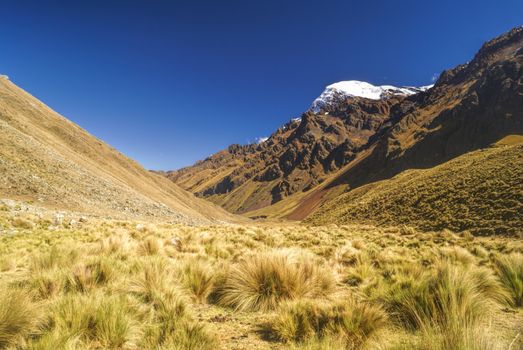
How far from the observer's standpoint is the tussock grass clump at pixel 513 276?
16.5 feet

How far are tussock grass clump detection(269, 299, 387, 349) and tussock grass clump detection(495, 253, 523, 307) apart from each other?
3039 mm

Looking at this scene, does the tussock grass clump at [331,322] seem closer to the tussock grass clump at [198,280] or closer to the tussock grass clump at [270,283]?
the tussock grass clump at [270,283]

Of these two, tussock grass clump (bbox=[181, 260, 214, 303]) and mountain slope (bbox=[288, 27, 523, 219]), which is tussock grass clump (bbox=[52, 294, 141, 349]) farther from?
mountain slope (bbox=[288, 27, 523, 219])

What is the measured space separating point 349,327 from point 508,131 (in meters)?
125

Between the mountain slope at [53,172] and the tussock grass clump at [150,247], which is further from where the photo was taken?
the mountain slope at [53,172]

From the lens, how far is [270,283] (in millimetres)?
5410

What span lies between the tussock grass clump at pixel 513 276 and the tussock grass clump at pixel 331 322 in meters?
3.04

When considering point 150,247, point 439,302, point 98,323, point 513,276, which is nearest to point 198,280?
point 98,323

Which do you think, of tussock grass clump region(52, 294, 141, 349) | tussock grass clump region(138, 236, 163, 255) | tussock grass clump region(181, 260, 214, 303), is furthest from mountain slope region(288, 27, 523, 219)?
tussock grass clump region(52, 294, 141, 349)

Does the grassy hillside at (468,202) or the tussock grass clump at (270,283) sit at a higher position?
the grassy hillside at (468,202)

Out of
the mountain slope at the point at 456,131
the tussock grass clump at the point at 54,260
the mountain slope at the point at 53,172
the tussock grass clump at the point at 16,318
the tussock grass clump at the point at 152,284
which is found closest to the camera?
the tussock grass clump at the point at 16,318

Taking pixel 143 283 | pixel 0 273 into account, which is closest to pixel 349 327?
pixel 143 283

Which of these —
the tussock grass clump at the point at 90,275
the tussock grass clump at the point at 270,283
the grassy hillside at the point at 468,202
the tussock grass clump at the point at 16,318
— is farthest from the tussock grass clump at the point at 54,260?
the grassy hillside at the point at 468,202

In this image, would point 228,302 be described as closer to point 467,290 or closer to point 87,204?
point 467,290
